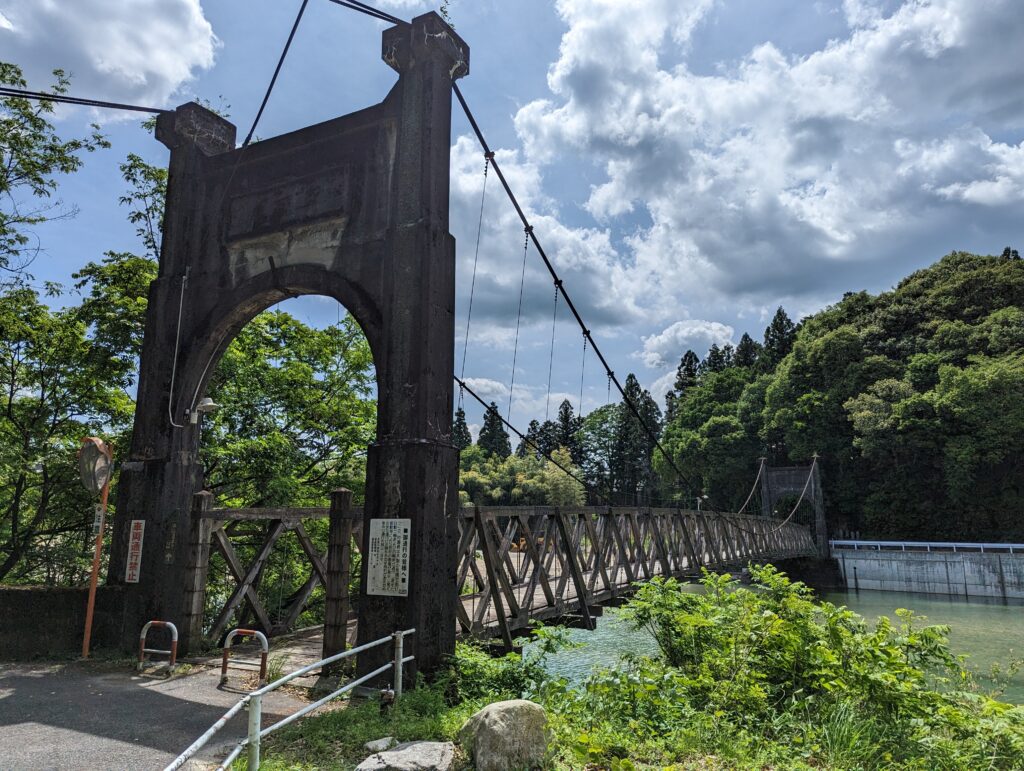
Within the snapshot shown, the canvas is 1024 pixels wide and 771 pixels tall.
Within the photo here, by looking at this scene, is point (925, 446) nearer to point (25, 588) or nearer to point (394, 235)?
point (394, 235)

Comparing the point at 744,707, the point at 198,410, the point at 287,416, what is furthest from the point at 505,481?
the point at 744,707

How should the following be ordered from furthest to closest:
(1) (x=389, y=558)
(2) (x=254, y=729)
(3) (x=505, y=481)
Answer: (3) (x=505, y=481) < (1) (x=389, y=558) < (2) (x=254, y=729)

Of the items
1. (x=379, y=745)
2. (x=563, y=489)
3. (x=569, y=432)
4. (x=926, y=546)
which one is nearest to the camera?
(x=379, y=745)

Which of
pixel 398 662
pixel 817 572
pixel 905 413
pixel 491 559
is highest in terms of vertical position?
pixel 905 413

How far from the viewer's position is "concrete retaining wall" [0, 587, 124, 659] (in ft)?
21.8

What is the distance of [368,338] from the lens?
249 inches

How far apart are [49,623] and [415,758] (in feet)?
17.6

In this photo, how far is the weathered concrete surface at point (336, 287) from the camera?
5656 millimetres

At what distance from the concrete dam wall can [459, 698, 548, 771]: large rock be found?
3159 cm

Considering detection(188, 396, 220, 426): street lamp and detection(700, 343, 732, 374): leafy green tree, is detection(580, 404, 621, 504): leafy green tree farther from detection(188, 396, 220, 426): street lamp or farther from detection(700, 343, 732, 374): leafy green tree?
detection(188, 396, 220, 426): street lamp

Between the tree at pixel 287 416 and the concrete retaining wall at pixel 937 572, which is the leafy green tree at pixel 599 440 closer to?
the concrete retaining wall at pixel 937 572

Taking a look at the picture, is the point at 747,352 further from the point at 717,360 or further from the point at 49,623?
the point at 49,623

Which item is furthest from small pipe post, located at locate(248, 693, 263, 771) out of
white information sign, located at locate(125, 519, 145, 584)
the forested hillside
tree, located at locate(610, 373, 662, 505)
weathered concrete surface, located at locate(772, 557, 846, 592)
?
tree, located at locate(610, 373, 662, 505)

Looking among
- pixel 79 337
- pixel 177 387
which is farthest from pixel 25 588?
pixel 79 337
